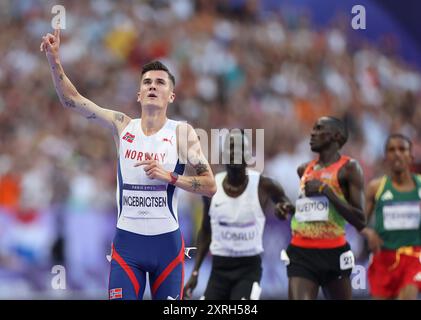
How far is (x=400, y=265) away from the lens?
37.6 feet

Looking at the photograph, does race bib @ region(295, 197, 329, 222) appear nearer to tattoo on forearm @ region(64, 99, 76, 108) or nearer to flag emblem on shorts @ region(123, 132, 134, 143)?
flag emblem on shorts @ region(123, 132, 134, 143)

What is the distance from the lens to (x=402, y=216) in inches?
460

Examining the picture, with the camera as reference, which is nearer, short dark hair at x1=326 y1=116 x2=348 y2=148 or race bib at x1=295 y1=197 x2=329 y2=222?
race bib at x1=295 y1=197 x2=329 y2=222

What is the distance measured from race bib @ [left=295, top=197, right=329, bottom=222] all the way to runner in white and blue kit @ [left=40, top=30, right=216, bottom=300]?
84.0 inches

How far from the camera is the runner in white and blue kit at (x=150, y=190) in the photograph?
753 cm

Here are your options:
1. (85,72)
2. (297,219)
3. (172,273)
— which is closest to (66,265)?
(85,72)

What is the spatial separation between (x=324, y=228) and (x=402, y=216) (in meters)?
2.54

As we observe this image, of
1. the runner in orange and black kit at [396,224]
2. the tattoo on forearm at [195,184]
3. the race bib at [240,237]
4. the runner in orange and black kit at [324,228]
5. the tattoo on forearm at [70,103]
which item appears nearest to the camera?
the tattoo on forearm at [195,184]

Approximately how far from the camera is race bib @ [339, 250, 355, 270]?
31.0 ft

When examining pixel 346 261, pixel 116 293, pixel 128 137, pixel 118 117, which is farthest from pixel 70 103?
pixel 346 261

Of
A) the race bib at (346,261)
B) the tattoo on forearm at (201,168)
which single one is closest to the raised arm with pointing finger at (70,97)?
the tattoo on forearm at (201,168)

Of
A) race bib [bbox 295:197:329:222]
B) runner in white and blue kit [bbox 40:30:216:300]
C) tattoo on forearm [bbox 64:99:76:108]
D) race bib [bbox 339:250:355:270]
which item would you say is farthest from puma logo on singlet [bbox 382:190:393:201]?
tattoo on forearm [bbox 64:99:76:108]

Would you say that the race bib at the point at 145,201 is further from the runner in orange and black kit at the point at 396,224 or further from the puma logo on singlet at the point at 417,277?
the puma logo on singlet at the point at 417,277

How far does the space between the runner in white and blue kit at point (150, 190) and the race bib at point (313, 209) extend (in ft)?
7.00
